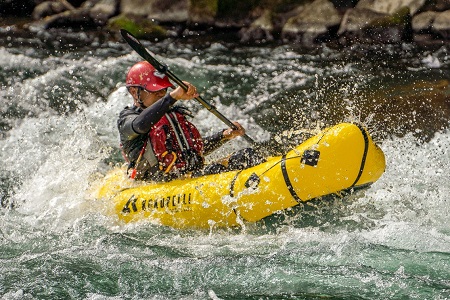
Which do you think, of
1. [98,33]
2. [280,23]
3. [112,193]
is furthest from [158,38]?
[112,193]

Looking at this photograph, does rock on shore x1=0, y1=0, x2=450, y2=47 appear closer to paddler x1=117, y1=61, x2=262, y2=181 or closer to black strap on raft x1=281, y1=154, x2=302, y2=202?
paddler x1=117, y1=61, x2=262, y2=181

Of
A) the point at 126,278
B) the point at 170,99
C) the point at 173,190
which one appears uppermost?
the point at 170,99

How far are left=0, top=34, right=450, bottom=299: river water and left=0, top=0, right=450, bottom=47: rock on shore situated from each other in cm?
59

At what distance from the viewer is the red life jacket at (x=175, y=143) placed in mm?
5613

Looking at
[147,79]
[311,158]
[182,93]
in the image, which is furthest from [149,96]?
[311,158]

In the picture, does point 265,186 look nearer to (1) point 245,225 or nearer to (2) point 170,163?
(1) point 245,225

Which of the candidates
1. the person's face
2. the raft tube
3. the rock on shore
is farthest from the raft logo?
the rock on shore

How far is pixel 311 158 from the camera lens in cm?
495

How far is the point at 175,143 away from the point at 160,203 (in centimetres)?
53

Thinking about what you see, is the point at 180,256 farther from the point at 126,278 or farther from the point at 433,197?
the point at 433,197

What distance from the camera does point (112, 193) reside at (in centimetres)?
595

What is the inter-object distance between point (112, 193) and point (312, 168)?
1.95m

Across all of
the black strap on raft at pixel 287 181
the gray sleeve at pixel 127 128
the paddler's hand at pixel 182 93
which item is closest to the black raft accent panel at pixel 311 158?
the black strap on raft at pixel 287 181

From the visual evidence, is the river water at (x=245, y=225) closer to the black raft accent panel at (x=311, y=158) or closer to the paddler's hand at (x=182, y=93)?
the black raft accent panel at (x=311, y=158)
